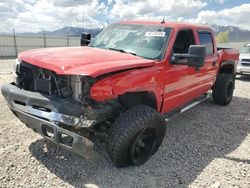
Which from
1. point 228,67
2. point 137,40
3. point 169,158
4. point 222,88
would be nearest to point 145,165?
point 169,158

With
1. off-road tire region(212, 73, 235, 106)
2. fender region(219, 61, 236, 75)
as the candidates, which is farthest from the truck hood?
fender region(219, 61, 236, 75)

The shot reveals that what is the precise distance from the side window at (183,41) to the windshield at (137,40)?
28 centimetres

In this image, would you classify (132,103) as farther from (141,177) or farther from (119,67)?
(141,177)

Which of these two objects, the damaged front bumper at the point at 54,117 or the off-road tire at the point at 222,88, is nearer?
the damaged front bumper at the point at 54,117

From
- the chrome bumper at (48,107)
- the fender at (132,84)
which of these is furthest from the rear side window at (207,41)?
the chrome bumper at (48,107)

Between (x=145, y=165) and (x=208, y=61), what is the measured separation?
2.82 meters

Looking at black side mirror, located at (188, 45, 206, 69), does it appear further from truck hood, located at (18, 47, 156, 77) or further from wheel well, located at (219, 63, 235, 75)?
wheel well, located at (219, 63, 235, 75)

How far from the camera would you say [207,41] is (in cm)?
584

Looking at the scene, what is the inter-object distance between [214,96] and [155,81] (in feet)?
11.8

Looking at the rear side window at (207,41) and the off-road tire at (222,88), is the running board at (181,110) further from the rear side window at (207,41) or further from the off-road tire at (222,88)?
the rear side window at (207,41)

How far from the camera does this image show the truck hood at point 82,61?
3037 mm

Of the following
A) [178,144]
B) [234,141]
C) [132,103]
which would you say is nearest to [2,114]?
[132,103]

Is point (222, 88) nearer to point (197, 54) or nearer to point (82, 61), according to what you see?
point (197, 54)

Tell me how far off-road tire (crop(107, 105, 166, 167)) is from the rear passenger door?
7.31 ft
